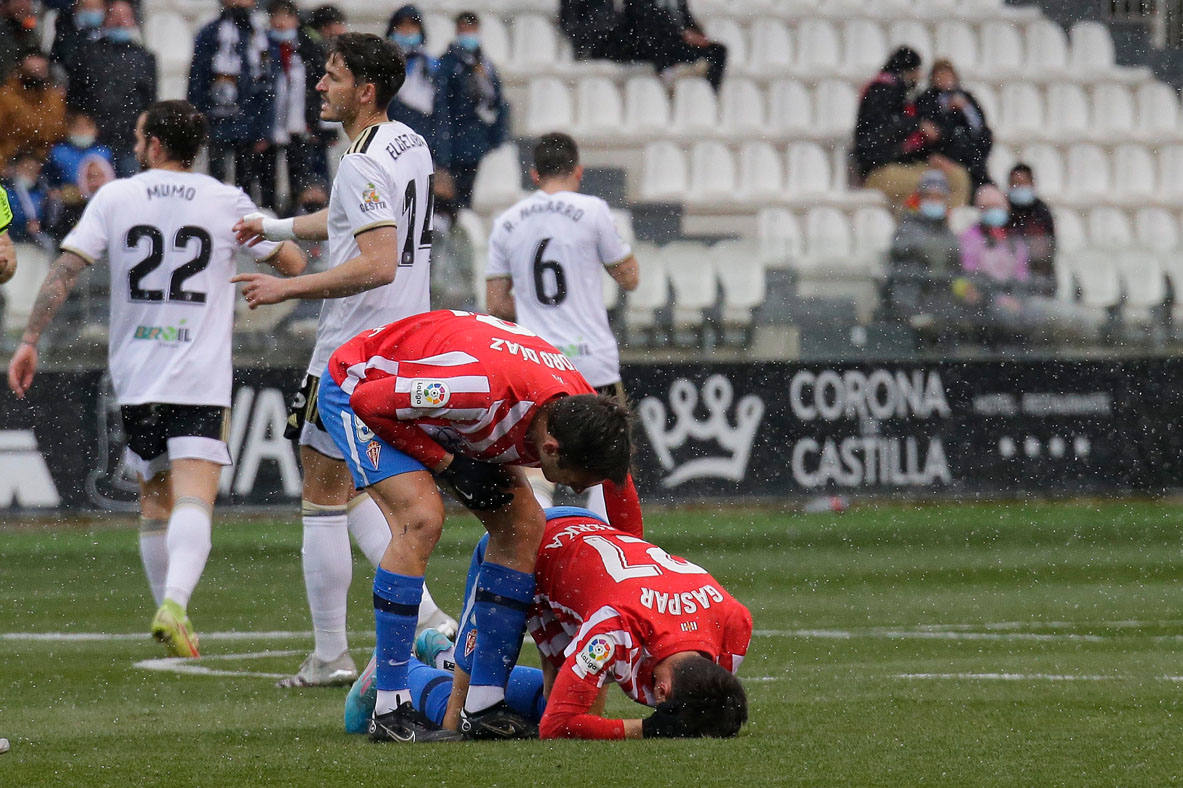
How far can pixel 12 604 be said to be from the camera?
865cm

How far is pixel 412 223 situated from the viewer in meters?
5.76

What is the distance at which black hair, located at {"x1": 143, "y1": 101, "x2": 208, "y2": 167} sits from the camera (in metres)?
6.76

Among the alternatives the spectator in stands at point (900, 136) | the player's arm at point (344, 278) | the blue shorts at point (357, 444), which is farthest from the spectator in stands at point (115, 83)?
the blue shorts at point (357, 444)

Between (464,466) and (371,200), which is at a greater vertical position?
(371,200)

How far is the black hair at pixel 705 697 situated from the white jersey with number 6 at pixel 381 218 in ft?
5.68

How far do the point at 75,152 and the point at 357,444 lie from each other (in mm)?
8936

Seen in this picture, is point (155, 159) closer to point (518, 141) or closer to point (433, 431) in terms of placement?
point (433, 431)

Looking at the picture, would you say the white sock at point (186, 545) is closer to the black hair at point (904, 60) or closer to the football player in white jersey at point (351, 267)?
the football player in white jersey at point (351, 267)

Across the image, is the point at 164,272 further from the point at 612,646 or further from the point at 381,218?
the point at 612,646

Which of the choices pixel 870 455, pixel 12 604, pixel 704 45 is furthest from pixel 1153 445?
pixel 12 604

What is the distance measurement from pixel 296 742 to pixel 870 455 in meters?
9.17

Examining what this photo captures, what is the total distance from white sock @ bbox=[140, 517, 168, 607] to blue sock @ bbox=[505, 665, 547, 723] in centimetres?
237

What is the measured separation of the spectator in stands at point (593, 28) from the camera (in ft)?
55.0

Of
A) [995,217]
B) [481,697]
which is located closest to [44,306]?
[481,697]
